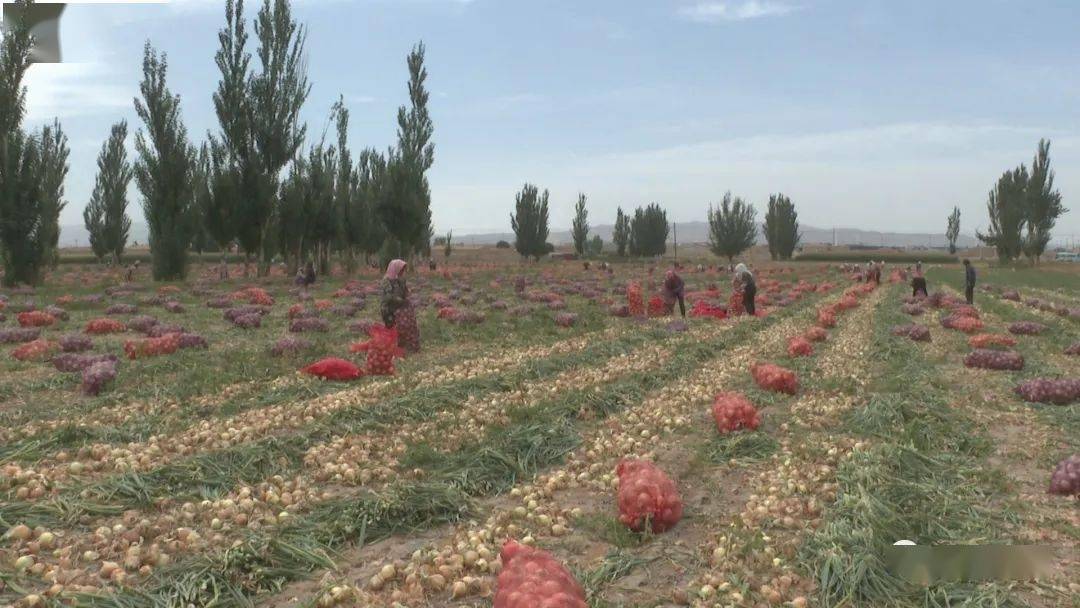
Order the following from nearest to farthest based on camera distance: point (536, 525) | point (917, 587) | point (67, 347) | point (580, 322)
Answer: point (917, 587) → point (536, 525) → point (67, 347) → point (580, 322)

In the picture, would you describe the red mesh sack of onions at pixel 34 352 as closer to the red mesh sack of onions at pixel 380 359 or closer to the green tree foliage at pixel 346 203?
the red mesh sack of onions at pixel 380 359

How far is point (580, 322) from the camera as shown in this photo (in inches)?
797

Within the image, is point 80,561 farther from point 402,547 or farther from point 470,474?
point 470,474

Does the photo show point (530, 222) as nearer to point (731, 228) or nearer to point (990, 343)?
point (731, 228)

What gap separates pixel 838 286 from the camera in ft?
135

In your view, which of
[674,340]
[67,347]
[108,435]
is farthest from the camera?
[674,340]

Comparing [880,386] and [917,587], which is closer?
[917,587]

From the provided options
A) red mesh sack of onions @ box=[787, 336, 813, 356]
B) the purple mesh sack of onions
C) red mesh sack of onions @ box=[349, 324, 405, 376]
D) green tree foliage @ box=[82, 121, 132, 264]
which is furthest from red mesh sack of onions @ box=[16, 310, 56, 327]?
green tree foliage @ box=[82, 121, 132, 264]

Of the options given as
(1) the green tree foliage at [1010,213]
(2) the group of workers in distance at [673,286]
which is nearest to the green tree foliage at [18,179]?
(2) the group of workers in distance at [673,286]

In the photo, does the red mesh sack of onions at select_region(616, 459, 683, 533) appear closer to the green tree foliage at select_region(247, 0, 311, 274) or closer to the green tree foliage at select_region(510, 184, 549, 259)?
the green tree foliage at select_region(247, 0, 311, 274)

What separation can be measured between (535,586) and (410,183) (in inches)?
1862

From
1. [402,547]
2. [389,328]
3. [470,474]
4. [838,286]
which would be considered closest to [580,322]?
[389,328]

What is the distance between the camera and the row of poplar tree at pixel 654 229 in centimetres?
7694

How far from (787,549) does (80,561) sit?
4.87m
